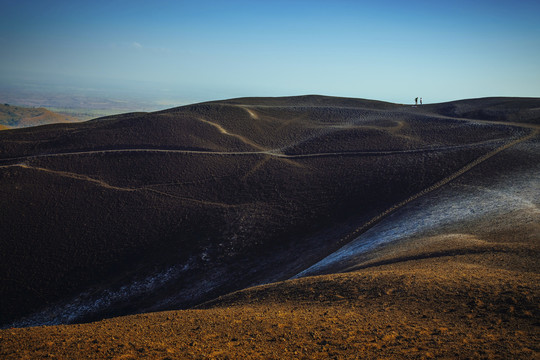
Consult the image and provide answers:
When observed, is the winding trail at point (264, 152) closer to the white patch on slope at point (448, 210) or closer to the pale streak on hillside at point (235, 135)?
the pale streak on hillside at point (235, 135)

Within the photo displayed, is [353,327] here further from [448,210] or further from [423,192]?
[423,192]

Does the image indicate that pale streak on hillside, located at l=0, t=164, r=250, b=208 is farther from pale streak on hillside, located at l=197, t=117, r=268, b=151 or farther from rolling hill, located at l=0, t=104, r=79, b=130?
rolling hill, located at l=0, t=104, r=79, b=130

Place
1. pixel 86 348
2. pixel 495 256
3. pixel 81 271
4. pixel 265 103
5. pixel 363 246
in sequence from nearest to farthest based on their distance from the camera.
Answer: pixel 86 348, pixel 495 256, pixel 363 246, pixel 81 271, pixel 265 103

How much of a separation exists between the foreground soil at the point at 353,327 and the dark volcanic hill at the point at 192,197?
21.2ft

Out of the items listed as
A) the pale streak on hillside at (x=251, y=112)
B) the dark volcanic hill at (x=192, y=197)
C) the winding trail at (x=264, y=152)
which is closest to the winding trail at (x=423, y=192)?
the dark volcanic hill at (x=192, y=197)

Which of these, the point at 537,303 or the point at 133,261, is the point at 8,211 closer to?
the point at 133,261

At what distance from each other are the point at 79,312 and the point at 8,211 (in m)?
13.9

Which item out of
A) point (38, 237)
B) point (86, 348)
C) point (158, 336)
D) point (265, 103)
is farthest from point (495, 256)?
point (265, 103)

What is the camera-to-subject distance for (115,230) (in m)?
29.0

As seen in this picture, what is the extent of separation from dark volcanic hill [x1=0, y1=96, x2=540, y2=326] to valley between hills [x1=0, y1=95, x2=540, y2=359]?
6.6 inches

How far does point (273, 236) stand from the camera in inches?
1096

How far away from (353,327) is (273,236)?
18075mm

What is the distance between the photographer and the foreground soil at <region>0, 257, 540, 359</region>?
27.7ft

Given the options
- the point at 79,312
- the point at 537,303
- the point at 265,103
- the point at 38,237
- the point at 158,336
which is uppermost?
the point at 265,103
